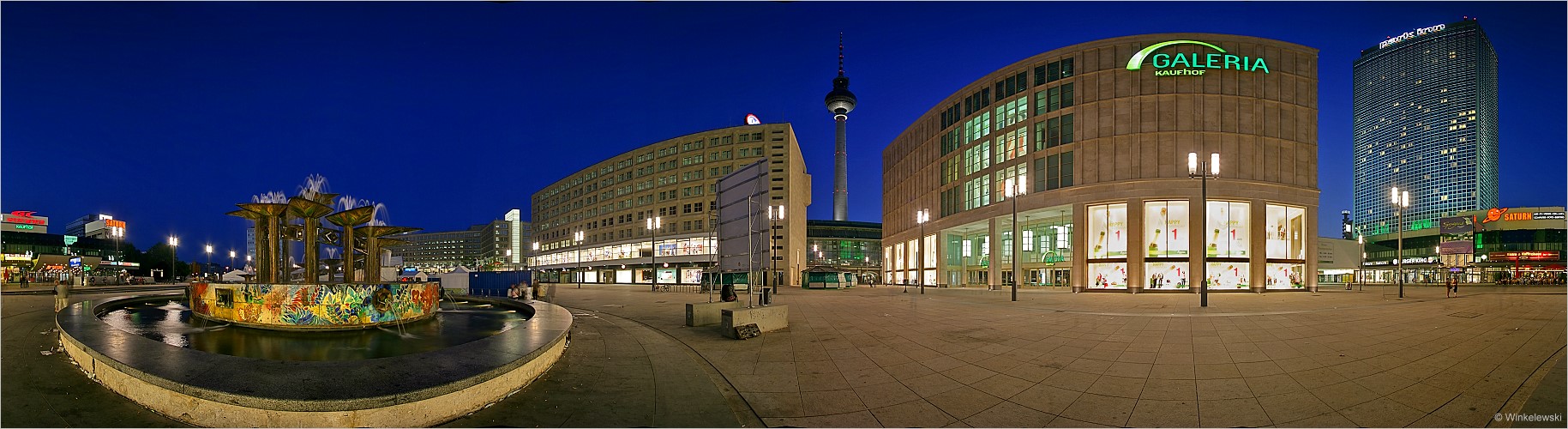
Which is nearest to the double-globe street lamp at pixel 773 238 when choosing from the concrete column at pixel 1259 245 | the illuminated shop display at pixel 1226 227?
the illuminated shop display at pixel 1226 227

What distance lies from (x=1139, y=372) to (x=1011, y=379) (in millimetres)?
2095

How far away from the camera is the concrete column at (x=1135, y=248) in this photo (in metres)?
45.1

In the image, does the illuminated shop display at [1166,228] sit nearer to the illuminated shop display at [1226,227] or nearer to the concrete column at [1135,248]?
the concrete column at [1135,248]

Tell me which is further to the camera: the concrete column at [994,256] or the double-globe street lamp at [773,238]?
the concrete column at [994,256]

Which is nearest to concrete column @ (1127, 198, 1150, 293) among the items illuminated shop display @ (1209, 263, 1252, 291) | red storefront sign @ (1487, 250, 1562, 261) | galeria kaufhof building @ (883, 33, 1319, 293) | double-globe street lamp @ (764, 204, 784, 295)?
galeria kaufhof building @ (883, 33, 1319, 293)

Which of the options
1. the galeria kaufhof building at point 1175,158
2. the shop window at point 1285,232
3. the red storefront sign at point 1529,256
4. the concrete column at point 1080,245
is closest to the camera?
the galeria kaufhof building at point 1175,158

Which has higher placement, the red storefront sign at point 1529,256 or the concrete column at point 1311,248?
the concrete column at point 1311,248

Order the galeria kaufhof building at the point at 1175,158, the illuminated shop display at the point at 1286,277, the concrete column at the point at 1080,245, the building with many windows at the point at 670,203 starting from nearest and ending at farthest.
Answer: the galeria kaufhof building at the point at 1175,158, the illuminated shop display at the point at 1286,277, the concrete column at the point at 1080,245, the building with many windows at the point at 670,203

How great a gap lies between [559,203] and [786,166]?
185 feet

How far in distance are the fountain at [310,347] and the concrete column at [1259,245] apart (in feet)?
167

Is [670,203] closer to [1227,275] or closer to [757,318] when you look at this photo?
[1227,275]

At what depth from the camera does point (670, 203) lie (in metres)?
90.1

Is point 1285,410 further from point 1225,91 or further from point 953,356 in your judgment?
point 1225,91

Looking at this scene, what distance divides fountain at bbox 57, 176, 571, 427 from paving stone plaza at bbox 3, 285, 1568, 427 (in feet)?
1.17
